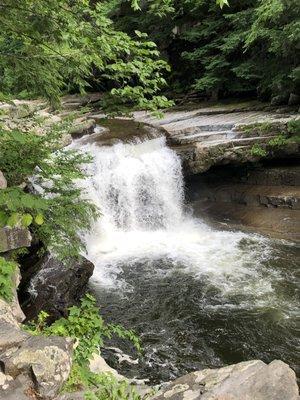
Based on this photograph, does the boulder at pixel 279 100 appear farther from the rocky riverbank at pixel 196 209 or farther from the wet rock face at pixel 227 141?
the wet rock face at pixel 227 141

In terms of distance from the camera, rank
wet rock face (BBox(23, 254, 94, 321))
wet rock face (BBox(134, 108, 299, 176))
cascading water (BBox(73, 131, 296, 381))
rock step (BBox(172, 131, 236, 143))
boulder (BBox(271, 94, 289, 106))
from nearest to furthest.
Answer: cascading water (BBox(73, 131, 296, 381))
wet rock face (BBox(23, 254, 94, 321))
wet rock face (BBox(134, 108, 299, 176))
rock step (BBox(172, 131, 236, 143))
boulder (BBox(271, 94, 289, 106))

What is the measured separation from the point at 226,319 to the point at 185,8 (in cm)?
1655

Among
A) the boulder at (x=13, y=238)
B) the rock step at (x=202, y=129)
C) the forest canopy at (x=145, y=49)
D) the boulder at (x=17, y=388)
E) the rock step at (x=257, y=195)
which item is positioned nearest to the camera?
the boulder at (x=17, y=388)

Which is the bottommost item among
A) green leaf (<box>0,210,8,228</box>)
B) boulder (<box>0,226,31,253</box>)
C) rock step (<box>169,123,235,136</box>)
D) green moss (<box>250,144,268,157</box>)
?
green moss (<box>250,144,268,157</box>)

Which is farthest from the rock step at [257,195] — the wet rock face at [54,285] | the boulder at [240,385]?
the boulder at [240,385]

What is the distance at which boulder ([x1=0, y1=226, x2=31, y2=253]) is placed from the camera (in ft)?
17.4

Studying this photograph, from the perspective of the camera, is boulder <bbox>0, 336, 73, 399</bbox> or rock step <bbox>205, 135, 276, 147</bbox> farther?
rock step <bbox>205, 135, 276, 147</bbox>

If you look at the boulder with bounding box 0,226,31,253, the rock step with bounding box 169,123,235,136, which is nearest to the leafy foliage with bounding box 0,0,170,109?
the boulder with bounding box 0,226,31,253

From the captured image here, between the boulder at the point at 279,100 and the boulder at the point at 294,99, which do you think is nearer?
the boulder at the point at 294,99

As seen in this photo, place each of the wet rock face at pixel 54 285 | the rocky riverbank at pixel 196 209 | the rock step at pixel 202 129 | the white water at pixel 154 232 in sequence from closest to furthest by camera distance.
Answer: the rocky riverbank at pixel 196 209 < the wet rock face at pixel 54 285 < the white water at pixel 154 232 < the rock step at pixel 202 129

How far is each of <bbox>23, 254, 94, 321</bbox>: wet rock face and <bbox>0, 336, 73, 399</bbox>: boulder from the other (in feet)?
13.0

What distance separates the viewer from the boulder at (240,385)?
3111 mm

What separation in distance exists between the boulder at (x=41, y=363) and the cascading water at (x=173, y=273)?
11.3 ft

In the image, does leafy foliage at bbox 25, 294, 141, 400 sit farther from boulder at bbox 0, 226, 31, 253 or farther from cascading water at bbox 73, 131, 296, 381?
cascading water at bbox 73, 131, 296, 381
